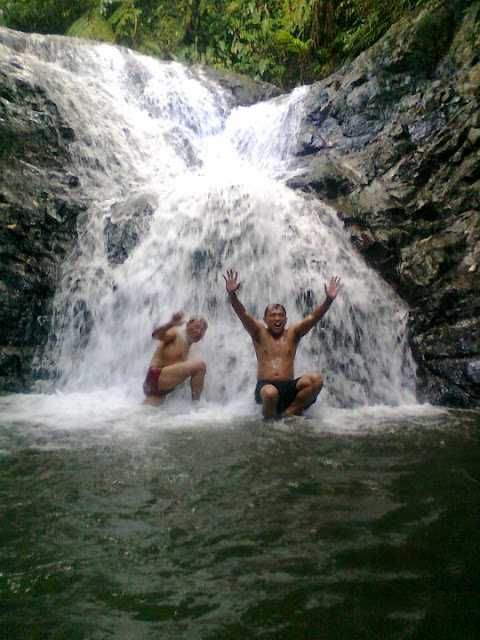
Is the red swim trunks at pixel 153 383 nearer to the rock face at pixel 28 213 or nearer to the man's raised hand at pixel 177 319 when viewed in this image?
the man's raised hand at pixel 177 319

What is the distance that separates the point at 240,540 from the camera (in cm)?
200

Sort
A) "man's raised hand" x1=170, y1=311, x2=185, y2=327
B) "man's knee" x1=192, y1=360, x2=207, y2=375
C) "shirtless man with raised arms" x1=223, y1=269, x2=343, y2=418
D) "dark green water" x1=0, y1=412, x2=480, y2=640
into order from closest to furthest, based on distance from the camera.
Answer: "dark green water" x1=0, y1=412, x2=480, y2=640, "shirtless man with raised arms" x1=223, y1=269, x2=343, y2=418, "man's knee" x1=192, y1=360, x2=207, y2=375, "man's raised hand" x1=170, y1=311, x2=185, y2=327

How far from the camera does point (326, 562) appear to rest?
181 cm

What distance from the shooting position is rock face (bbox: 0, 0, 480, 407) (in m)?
5.78

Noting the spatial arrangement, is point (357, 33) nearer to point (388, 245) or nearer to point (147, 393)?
point (388, 245)

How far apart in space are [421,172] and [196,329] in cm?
409

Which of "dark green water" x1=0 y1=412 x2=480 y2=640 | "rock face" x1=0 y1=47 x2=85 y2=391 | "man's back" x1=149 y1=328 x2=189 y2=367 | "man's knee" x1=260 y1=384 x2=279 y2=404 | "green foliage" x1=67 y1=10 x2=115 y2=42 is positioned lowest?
"dark green water" x1=0 y1=412 x2=480 y2=640

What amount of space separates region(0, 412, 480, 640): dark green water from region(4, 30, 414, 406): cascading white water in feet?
7.48

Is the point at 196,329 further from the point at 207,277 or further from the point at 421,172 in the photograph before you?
the point at 421,172

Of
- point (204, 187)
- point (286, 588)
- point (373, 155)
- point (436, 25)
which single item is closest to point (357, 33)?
point (436, 25)

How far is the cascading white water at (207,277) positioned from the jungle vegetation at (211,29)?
508cm

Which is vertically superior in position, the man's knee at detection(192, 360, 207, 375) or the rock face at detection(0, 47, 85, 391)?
the rock face at detection(0, 47, 85, 391)

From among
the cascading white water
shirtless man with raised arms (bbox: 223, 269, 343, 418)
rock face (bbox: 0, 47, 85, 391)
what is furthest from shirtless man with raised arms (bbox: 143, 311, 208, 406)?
rock face (bbox: 0, 47, 85, 391)

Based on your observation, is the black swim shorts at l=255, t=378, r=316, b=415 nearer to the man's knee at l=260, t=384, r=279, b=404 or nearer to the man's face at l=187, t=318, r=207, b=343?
the man's knee at l=260, t=384, r=279, b=404
